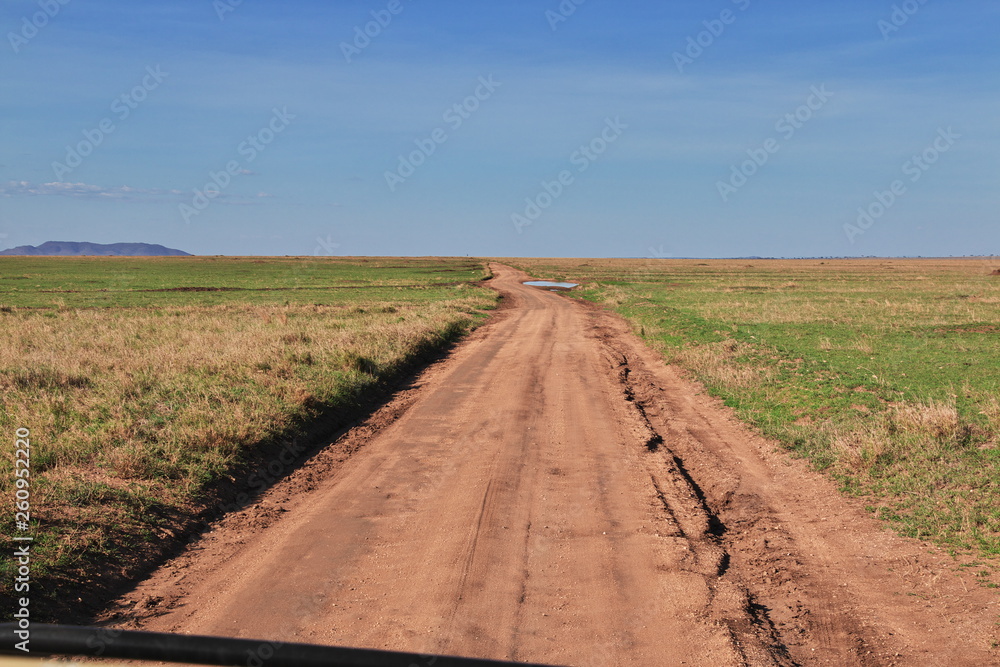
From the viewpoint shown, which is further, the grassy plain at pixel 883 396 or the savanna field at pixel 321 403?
the grassy plain at pixel 883 396

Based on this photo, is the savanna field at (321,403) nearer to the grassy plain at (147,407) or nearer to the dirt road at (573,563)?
the grassy plain at (147,407)

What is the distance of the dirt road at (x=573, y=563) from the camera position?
5117mm

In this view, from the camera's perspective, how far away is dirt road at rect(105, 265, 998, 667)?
512cm

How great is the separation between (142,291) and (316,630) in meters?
61.1

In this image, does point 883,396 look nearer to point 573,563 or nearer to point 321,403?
point 573,563

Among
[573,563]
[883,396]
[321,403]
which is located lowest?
[573,563]

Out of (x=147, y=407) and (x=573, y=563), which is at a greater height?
(x=147, y=407)

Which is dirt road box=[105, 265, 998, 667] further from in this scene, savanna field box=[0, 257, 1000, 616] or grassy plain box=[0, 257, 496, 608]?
grassy plain box=[0, 257, 496, 608]

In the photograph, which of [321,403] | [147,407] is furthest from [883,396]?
[147,407]

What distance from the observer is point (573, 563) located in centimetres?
639

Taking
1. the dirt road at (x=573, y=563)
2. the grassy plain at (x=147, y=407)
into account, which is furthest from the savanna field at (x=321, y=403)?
the dirt road at (x=573, y=563)

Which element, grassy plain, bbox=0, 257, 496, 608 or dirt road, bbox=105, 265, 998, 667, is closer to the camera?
dirt road, bbox=105, 265, 998, 667

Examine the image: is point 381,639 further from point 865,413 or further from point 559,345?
point 559,345

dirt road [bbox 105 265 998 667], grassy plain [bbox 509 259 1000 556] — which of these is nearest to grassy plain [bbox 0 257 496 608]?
dirt road [bbox 105 265 998 667]
